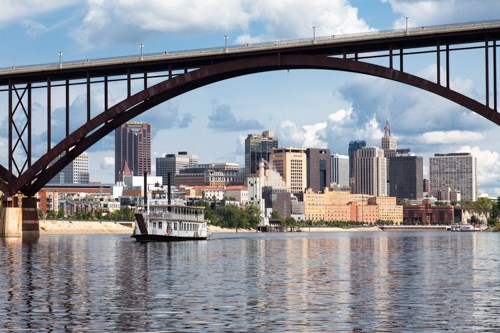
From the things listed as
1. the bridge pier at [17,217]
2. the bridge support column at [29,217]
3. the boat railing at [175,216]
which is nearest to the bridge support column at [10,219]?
the bridge pier at [17,217]

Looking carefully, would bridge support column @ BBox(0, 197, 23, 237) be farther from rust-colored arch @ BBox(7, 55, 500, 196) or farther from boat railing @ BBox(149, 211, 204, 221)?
boat railing @ BBox(149, 211, 204, 221)

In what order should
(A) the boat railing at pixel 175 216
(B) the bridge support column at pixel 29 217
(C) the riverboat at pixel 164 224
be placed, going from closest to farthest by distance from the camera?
(C) the riverboat at pixel 164 224
(B) the bridge support column at pixel 29 217
(A) the boat railing at pixel 175 216

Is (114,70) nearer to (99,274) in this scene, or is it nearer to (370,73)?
(370,73)

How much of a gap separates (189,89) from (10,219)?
30.3 meters

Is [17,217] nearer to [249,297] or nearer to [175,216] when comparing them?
[175,216]

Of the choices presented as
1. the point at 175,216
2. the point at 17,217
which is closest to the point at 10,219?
the point at 17,217

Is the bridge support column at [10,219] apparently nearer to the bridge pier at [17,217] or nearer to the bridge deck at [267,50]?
the bridge pier at [17,217]

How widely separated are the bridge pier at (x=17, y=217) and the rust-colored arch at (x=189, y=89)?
7.11 ft

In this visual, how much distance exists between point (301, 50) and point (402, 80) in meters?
11.8

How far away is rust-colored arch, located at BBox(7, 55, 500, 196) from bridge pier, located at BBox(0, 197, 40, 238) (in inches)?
85.4

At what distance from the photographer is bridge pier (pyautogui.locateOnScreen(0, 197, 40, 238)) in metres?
111

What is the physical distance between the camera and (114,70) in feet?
327

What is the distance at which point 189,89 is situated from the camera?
9619 centimetres

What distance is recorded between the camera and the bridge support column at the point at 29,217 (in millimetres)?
112375
